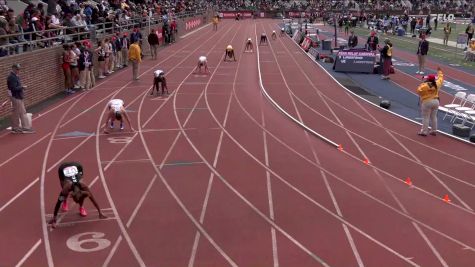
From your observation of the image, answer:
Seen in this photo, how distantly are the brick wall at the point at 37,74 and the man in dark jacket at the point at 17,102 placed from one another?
161cm

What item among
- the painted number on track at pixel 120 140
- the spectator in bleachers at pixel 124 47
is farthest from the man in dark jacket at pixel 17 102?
the spectator in bleachers at pixel 124 47

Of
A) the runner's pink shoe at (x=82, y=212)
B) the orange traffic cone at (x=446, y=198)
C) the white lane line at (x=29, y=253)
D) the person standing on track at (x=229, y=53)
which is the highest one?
the person standing on track at (x=229, y=53)

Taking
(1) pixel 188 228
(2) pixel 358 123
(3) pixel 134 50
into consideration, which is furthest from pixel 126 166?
(3) pixel 134 50

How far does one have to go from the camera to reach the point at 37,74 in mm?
17969

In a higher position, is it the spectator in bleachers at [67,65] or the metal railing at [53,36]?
the metal railing at [53,36]

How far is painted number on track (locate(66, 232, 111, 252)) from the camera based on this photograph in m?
7.62

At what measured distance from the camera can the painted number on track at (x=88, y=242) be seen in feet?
25.0

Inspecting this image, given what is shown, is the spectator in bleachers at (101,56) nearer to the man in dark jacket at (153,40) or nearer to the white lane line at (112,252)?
the man in dark jacket at (153,40)

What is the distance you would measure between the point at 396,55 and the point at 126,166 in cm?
2684

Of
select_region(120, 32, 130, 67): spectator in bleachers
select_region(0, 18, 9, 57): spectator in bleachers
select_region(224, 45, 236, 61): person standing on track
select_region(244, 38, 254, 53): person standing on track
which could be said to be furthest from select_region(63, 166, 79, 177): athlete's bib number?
select_region(244, 38, 254, 53): person standing on track

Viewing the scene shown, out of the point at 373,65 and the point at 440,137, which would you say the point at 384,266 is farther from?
the point at 373,65

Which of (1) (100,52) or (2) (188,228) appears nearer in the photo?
(2) (188,228)

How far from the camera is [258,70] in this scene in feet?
86.6

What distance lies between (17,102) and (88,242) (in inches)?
293
